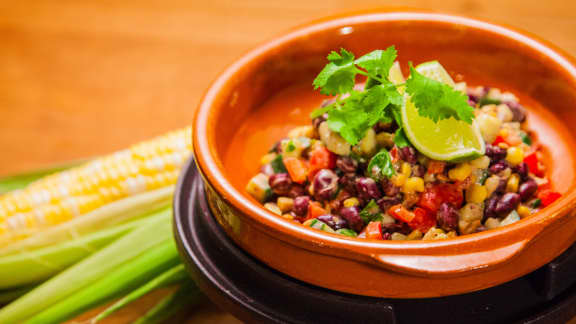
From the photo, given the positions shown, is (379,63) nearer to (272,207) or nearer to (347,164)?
(347,164)

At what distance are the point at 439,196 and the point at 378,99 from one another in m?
0.29

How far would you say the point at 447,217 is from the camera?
1.66 metres

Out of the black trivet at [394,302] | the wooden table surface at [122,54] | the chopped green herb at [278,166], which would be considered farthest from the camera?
the wooden table surface at [122,54]

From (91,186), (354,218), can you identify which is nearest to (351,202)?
(354,218)

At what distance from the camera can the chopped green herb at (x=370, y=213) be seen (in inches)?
67.3

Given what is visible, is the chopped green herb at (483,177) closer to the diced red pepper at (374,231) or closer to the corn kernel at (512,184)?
the corn kernel at (512,184)

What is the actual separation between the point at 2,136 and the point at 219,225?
6.15 ft

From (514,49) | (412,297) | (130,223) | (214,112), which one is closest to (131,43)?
(130,223)

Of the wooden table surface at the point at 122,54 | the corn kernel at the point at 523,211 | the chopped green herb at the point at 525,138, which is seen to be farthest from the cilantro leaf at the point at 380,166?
the wooden table surface at the point at 122,54

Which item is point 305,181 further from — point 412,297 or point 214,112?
point 412,297

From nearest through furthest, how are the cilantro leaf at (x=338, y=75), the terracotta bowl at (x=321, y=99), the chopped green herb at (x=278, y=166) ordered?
the terracotta bowl at (x=321, y=99), the cilantro leaf at (x=338, y=75), the chopped green herb at (x=278, y=166)

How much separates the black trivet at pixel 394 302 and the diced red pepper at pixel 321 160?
0.32 meters

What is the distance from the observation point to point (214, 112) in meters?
1.87

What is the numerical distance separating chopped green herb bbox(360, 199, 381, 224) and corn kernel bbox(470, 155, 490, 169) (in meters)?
0.27
